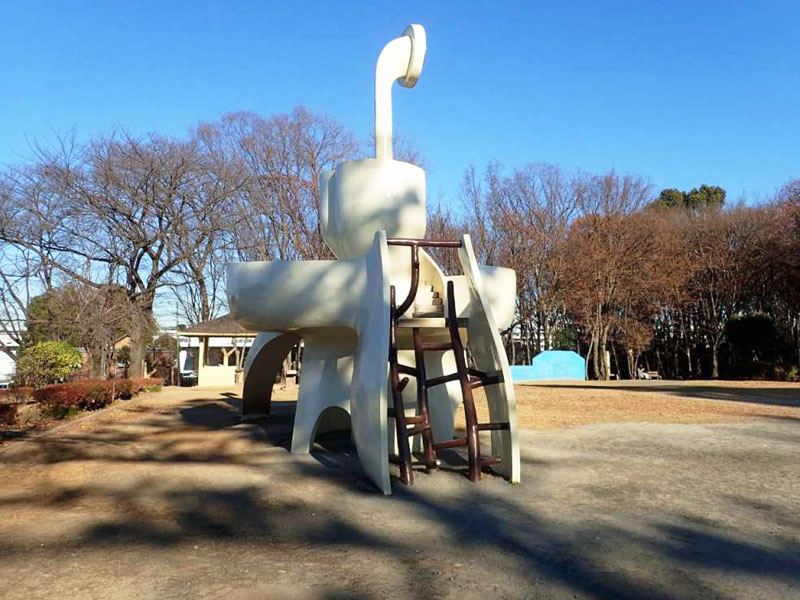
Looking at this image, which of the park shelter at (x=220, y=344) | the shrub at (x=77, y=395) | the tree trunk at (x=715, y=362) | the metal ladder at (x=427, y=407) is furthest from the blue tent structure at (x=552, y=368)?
the metal ladder at (x=427, y=407)

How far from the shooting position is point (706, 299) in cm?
3331

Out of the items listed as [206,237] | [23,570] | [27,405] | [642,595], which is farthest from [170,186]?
[642,595]

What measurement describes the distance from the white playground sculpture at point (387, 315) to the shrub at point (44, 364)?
10.7m

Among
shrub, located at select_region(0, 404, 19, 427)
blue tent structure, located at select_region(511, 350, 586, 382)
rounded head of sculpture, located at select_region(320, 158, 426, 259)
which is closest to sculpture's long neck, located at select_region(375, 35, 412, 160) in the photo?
rounded head of sculpture, located at select_region(320, 158, 426, 259)

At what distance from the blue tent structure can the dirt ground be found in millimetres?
20009

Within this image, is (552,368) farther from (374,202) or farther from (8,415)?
(8,415)

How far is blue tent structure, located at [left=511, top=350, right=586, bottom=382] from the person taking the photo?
104ft

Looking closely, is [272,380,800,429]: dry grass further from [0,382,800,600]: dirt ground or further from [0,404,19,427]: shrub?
[0,404,19,427]: shrub

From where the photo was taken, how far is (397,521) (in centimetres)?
619

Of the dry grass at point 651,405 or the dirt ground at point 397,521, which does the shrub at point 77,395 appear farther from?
the dry grass at point 651,405

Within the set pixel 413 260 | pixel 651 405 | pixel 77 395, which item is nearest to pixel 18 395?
pixel 77 395

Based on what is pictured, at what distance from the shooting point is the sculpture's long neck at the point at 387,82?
9.98m

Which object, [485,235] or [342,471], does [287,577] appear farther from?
[485,235]

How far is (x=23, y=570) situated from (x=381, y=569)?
2672 mm
